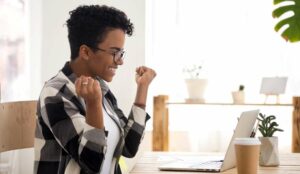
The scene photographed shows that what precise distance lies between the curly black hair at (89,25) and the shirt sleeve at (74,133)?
24 cm

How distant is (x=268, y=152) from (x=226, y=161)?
0.76 ft

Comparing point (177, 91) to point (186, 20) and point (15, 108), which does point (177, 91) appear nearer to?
point (186, 20)

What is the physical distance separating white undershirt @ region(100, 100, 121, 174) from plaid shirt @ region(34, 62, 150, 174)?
0.15 meters

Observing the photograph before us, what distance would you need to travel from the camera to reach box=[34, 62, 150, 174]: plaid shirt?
1287 mm

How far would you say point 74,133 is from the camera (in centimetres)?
130

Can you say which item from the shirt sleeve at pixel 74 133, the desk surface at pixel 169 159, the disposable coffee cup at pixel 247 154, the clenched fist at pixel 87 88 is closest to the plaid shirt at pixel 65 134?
the shirt sleeve at pixel 74 133

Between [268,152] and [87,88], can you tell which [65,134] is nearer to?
[87,88]

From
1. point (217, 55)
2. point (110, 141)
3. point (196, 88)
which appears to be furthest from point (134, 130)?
point (217, 55)

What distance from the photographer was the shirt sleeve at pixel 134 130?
167 cm

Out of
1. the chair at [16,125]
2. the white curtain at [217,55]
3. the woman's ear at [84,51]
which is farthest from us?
the white curtain at [217,55]

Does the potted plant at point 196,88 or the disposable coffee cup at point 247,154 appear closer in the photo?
the disposable coffee cup at point 247,154

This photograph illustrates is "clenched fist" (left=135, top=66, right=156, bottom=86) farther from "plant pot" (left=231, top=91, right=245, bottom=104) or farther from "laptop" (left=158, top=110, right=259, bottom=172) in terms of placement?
"plant pot" (left=231, top=91, right=245, bottom=104)

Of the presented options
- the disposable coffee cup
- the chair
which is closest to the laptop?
the disposable coffee cup

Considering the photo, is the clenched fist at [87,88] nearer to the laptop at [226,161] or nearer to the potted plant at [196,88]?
the laptop at [226,161]
